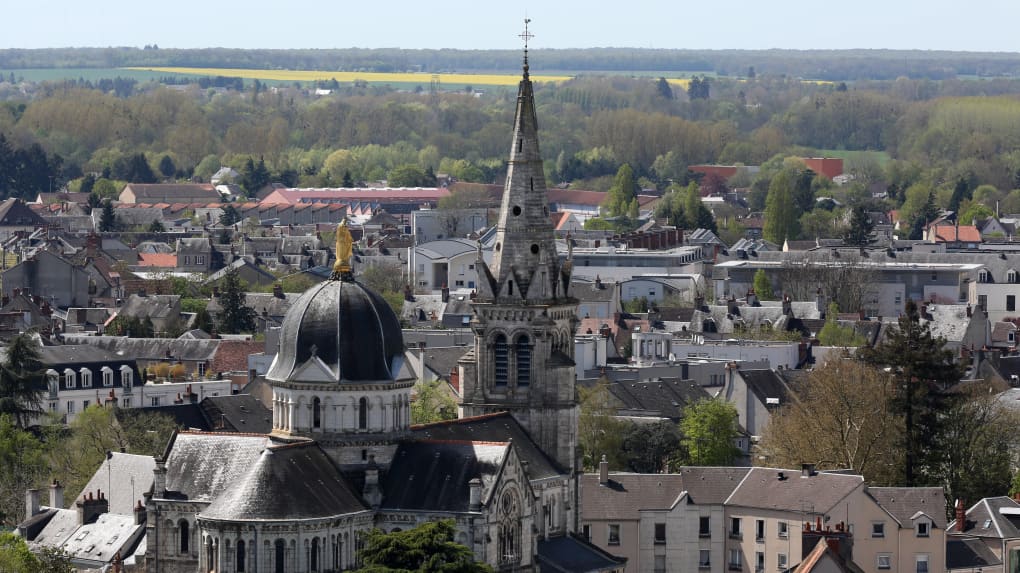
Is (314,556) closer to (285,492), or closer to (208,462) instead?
(285,492)

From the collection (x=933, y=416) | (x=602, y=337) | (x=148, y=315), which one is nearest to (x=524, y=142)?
(x=933, y=416)

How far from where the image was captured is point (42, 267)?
16388cm

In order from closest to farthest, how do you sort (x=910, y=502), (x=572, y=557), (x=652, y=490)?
(x=572, y=557) → (x=910, y=502) → (x=652, y=490)

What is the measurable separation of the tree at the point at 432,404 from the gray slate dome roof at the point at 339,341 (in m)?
22.0

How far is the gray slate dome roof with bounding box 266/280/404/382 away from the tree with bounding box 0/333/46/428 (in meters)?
32.6

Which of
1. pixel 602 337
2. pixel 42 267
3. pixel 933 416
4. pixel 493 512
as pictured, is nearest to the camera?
pixel 493 512

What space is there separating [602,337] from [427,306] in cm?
2668

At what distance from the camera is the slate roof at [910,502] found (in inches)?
3170

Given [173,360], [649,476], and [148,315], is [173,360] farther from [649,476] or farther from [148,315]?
[649,476]

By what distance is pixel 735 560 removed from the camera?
82375 mm

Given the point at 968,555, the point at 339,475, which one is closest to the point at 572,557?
the point at 339,475

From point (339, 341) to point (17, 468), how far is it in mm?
23427

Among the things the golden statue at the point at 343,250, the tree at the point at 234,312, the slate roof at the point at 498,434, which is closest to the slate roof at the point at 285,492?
the slate roof at the point at 498,434

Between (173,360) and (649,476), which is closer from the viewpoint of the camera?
(649,476)
